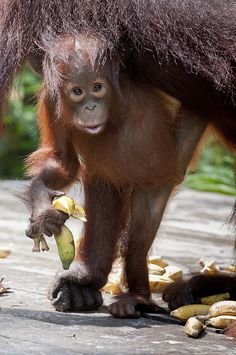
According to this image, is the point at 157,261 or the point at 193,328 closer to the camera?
the point at 193,328

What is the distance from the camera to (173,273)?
464 centimetres

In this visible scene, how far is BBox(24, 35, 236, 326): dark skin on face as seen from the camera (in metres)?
3.82

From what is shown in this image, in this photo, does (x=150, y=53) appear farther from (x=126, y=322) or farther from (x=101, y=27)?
(x=126, y=322)

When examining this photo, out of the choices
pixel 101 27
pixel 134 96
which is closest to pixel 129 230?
pixel 134 96

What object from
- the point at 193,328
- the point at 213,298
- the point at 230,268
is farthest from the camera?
the point at 230,268

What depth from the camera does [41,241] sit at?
3.80 meters

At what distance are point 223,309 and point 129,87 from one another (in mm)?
954

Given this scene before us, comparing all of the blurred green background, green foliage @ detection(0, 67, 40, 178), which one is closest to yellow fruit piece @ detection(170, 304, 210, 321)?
the blurred green background

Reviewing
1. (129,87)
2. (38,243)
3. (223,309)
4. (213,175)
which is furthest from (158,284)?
(213,175)

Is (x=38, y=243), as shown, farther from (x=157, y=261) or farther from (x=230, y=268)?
(x=230, y=268)

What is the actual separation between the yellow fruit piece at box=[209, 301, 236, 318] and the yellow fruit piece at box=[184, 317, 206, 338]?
0.24m

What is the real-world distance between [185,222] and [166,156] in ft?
8.79

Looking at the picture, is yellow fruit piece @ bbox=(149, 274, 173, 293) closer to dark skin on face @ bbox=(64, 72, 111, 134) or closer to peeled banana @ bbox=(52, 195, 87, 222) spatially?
peeled banana @ bbox=(52, 195, 87, 222)

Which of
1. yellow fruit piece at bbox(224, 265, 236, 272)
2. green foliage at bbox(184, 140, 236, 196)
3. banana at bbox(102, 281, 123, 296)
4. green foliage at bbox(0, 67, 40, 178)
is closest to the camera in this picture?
banana at bbox(102, 281, 123, 296)
